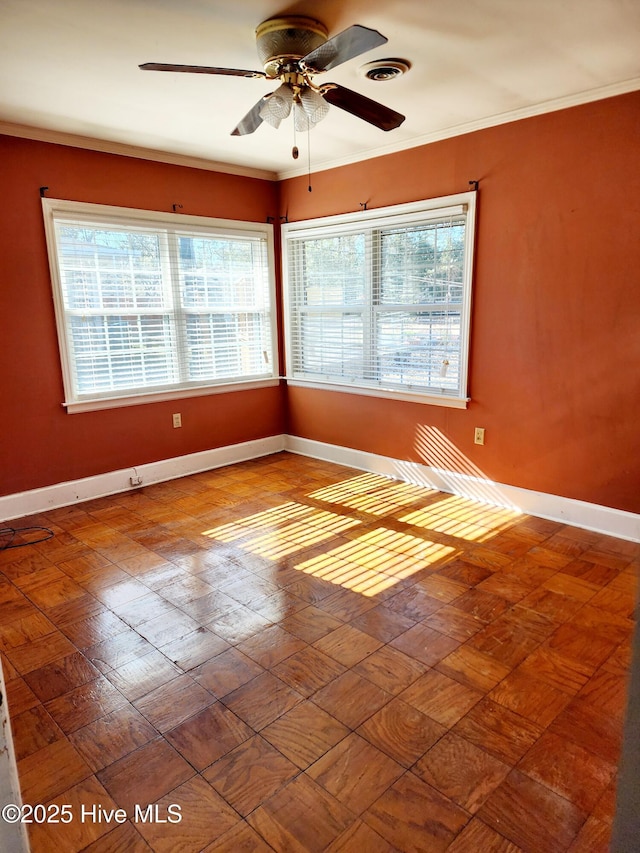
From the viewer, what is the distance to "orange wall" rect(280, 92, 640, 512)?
2.89 metres

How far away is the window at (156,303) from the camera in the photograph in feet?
12.0

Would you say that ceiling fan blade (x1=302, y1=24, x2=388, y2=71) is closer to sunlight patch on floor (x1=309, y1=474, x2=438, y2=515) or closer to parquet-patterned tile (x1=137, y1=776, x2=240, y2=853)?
parquet-patterned tile (x1=137, y1=776, x2=240, y2=853)

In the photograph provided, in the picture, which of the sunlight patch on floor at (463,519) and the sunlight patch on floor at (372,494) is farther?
the sunlight patch on floor at (372,494)

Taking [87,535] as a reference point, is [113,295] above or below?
above

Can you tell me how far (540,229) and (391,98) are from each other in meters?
1.13

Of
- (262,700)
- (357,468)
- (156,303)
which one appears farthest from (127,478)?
(262,700)

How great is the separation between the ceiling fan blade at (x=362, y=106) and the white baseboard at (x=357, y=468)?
7.56 feet

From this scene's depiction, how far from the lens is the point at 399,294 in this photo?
3975mm

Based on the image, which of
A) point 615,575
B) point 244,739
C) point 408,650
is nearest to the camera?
point 244,739

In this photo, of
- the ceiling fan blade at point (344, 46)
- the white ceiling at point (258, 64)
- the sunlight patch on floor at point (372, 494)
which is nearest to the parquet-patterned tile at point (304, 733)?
A: the sunlight patch on floor at point (372, 494)

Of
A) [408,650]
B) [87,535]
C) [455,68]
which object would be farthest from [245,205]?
[408,650]

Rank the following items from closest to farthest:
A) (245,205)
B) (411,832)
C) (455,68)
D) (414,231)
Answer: (411,832) → (455,68) → (414,231) → (245,205)

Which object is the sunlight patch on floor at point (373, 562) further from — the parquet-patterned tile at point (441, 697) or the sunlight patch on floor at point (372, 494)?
the parquet-patterned tile at point (441, 697)

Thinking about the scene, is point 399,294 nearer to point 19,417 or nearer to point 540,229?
point 540,229
